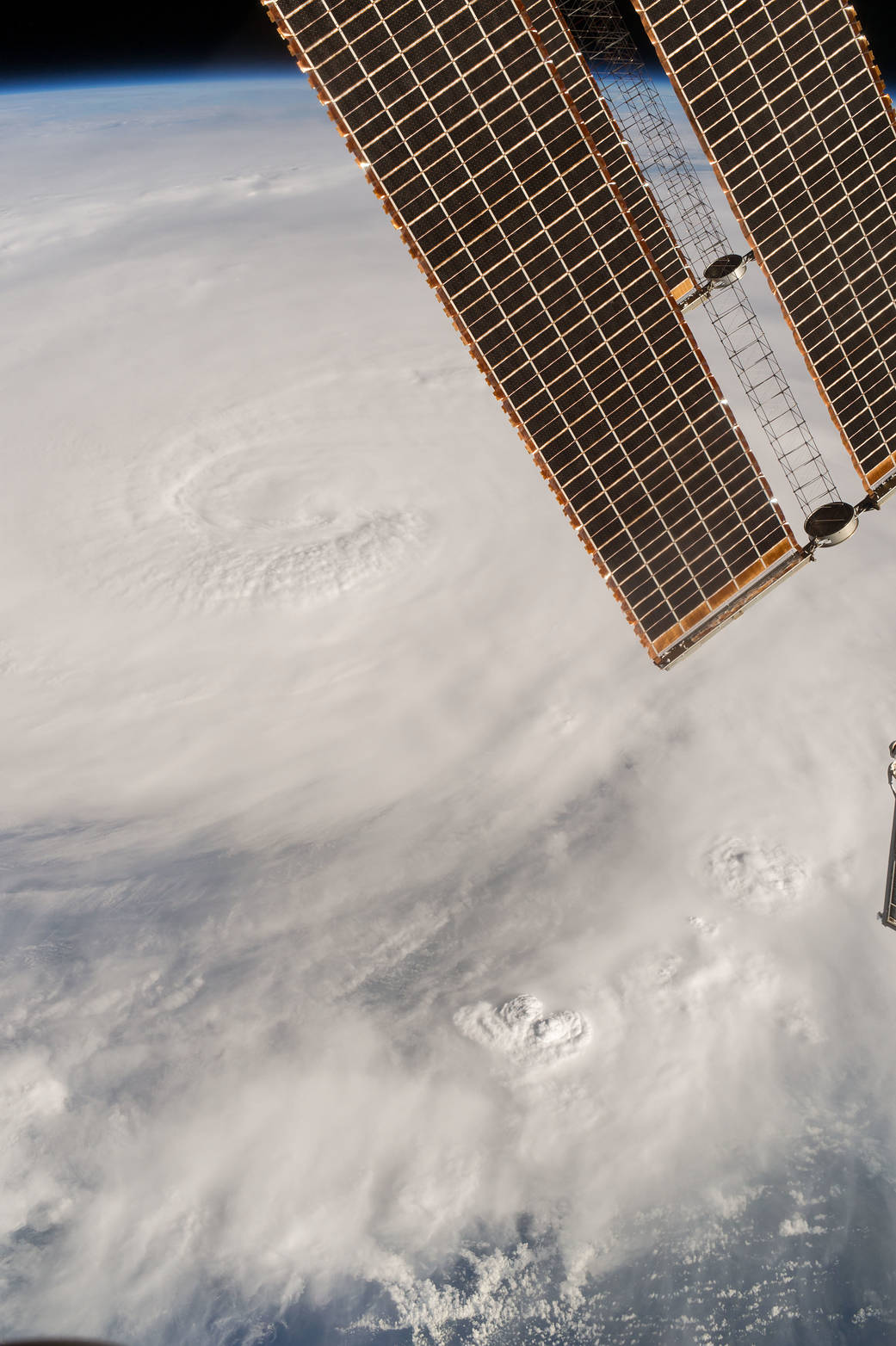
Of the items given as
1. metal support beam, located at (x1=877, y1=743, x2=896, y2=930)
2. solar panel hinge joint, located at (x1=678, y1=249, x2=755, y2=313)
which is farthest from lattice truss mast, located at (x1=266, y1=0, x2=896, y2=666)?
metal support beam, located at (x1=877, y1=743, x2=896, y2=930)

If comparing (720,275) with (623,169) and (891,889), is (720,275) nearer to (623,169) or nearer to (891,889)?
(623,169)

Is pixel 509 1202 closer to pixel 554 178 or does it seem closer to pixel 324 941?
pixel 324 941

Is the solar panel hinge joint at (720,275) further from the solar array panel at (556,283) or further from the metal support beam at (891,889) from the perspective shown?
the metal support beam at (891,889)

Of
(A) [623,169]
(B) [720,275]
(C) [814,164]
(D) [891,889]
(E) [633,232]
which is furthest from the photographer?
(B) [720,275]

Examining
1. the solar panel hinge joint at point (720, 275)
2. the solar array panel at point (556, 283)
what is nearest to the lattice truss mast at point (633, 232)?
the solar array panel at point (556, 283)

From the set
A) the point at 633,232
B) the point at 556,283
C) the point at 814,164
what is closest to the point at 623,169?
the point at 814,164
